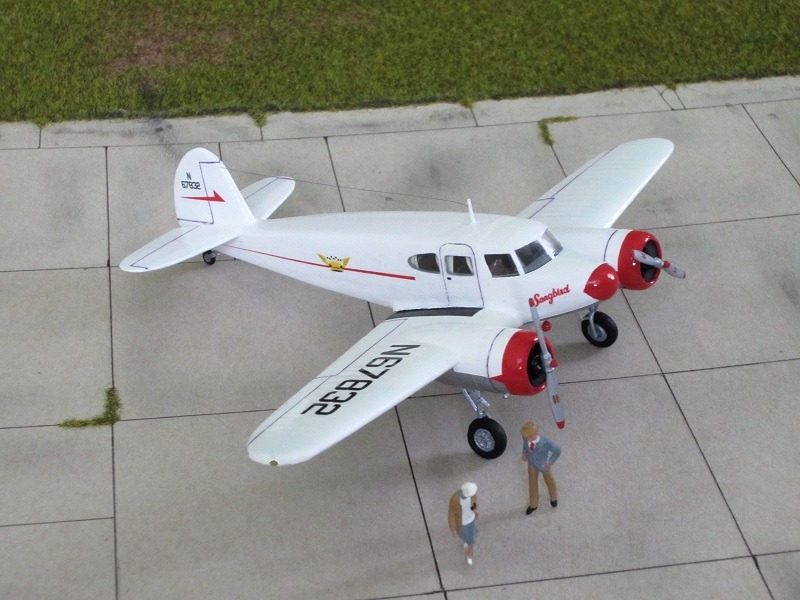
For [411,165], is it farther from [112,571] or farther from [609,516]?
[112,571]

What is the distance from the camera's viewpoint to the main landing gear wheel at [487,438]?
1098 centimetres

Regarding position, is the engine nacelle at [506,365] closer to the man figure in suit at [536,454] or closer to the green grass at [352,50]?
the man figure in suit at [536,454]

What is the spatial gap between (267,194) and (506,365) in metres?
4.84

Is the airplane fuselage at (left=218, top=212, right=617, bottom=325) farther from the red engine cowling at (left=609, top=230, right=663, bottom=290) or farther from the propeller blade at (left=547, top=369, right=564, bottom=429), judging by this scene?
the propeller blade at (left=547, top=369, right=564, bottom=429)

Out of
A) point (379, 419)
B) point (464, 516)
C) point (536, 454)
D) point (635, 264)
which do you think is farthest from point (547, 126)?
point (464, 516)

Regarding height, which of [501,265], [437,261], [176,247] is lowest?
[501,265]

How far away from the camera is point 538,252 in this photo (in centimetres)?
1134

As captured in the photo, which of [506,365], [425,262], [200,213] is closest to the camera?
[506,365]

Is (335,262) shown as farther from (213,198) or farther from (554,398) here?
(554,398)

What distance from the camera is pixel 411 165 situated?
15.4 meters

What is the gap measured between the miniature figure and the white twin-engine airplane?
115 cm

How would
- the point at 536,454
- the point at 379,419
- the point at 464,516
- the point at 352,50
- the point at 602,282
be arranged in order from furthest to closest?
the point at 352,50 → the point at 379,419 → the point at 602,282 → the point at 536,454 → the point at 464,516

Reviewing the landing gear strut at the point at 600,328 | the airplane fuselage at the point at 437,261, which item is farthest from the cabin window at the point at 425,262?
the landing gear strut at the point at 600,328

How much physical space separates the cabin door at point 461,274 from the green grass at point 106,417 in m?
4.12
